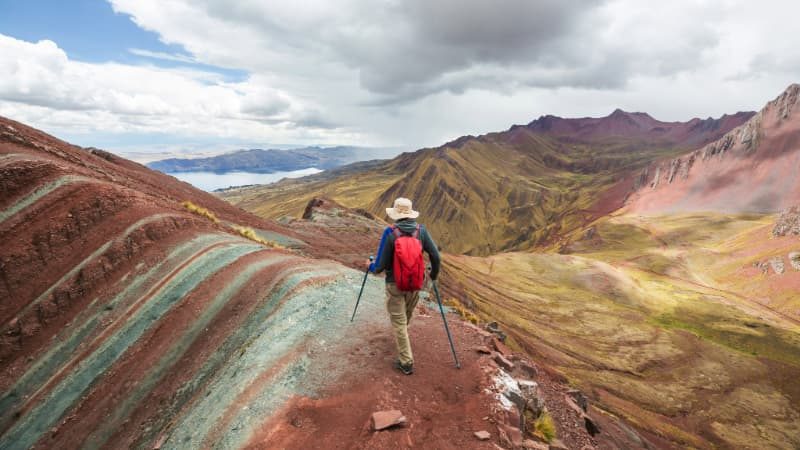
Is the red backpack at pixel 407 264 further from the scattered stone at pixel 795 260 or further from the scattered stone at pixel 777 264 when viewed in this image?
the scattered stone at pixel 777 264

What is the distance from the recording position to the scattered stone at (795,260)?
9354cm

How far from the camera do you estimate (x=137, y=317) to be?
1402cm

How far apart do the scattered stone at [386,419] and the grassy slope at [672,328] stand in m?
36.2

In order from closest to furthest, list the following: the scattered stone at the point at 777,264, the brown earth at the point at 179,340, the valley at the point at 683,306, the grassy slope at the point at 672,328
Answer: the brown earth at the point at 179,340 < the grassy slope at the point at 672,328 < the valley at the point at 683,306 < the scattered stone at the point at 777,264

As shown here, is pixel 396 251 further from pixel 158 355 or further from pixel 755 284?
pixel 755 284

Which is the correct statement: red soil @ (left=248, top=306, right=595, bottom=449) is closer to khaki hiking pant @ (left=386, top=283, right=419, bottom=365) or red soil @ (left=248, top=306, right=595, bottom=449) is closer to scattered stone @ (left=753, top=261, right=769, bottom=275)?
khaki hiking pant @ (left=386, top=283, right=419, bottom=365)

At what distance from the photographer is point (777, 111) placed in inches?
7598

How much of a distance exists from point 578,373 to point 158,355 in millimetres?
46506

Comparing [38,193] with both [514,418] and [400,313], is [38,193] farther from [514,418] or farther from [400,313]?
[514,418]

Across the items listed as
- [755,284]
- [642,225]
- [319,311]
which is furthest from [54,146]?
[642,225]

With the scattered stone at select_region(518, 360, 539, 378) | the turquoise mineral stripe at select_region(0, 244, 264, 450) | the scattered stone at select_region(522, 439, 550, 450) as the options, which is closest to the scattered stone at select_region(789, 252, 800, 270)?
the scattered stone at select_region(518, 360, 539, 378)

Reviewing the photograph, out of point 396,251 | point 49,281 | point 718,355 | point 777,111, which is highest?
point 777,111

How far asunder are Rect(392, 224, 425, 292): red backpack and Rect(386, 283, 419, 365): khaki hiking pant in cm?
36

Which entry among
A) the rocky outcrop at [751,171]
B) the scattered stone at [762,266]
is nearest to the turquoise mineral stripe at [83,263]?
the scattered stone at [762,266]
